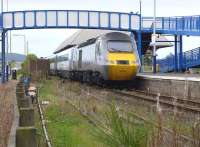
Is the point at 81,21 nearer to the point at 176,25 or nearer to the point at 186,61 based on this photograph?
the point at 176,25

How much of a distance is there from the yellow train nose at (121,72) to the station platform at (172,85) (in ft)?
3.76

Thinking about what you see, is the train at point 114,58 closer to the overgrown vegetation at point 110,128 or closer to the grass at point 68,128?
the overgrown vegetation at point 110,128

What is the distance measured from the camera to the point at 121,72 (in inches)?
1173

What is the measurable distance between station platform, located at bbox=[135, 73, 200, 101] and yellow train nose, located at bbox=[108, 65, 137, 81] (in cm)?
115

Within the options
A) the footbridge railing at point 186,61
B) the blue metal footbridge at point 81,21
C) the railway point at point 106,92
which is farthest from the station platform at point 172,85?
the blue metal footbridge at point 81,21

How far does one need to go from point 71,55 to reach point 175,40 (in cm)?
1134

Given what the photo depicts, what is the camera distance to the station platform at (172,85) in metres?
23.6

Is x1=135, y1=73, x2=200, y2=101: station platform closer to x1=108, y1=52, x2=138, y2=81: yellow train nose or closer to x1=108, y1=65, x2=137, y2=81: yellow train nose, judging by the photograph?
x1=108, y1=65, x2=137, y2=81: yellow train nose

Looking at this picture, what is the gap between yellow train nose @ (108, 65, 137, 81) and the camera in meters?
29.5

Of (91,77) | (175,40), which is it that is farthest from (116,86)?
(175,40)

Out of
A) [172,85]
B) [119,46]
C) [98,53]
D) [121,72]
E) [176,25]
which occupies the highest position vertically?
[176,25]

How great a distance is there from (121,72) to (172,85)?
12.9ft

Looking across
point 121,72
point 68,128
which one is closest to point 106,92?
point 121,72

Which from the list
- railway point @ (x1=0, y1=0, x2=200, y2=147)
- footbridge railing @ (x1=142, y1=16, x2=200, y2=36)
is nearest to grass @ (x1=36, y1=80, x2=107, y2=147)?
railway point @ (x1=0, y1=0, x2=200, y2=147)
